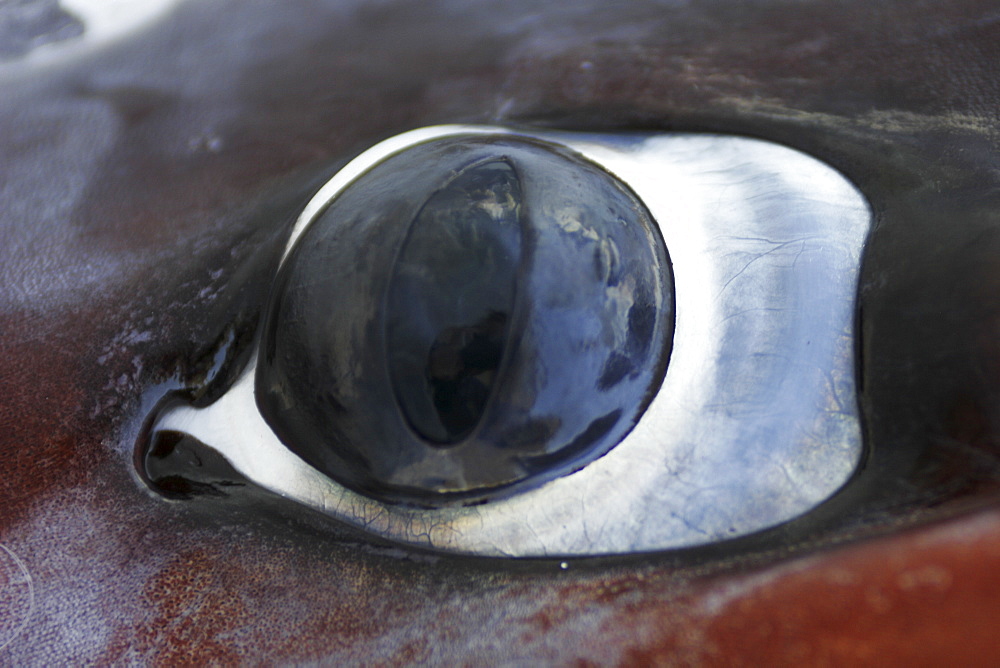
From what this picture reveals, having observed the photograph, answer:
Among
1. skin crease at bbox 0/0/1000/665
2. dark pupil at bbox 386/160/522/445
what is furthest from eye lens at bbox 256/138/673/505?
skin crease at bbox 0/0/1000/665

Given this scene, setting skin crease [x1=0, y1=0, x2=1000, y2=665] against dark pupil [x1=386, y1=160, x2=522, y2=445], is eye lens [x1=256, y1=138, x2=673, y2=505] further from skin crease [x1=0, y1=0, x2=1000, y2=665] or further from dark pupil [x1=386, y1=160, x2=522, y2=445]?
skin crease [x1=0, y1=0, x2=1000, y2=665]

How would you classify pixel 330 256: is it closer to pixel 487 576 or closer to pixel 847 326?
pixel 487 576

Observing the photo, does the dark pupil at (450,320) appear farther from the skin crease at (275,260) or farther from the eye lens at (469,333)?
the skin crease at (275,260)

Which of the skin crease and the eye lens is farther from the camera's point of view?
the eye lens

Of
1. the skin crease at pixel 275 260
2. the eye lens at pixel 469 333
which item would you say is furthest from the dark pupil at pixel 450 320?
the skin crease at pixel 275 260

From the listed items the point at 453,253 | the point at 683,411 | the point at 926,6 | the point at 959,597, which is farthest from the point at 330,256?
the point at 926,6
